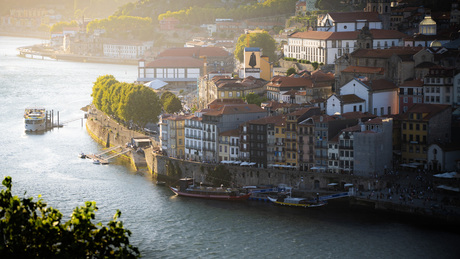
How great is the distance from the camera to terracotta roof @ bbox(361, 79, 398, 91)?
187ft

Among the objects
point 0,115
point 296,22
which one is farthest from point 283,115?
point 296,22

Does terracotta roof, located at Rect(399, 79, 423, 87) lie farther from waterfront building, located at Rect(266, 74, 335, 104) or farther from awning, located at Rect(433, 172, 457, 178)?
awning, located at Rect(433, 172, 457, 178)

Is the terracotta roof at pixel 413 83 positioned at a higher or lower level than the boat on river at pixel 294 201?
higher

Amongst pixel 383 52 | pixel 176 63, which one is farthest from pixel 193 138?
pixel 176 63

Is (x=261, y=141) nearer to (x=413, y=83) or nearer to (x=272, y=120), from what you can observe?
(x=272, y=120)

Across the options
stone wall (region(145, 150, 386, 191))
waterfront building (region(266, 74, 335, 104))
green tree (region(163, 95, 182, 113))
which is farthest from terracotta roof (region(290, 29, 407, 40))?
stone wall (region(145, 150, 386, 191))

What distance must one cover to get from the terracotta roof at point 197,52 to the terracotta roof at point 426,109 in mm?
57388

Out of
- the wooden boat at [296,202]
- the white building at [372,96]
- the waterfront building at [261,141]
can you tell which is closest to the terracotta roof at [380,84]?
the white building at [372,96]

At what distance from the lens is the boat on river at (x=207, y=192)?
4981 centimetres

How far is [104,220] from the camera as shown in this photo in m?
44.2

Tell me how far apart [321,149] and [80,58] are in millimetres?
107583

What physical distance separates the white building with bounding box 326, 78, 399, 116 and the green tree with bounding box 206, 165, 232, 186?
7.46 m

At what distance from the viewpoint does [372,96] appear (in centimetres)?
5656

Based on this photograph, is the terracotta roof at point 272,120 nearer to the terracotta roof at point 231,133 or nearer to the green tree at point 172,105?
the terracotta roof at point 231,133
